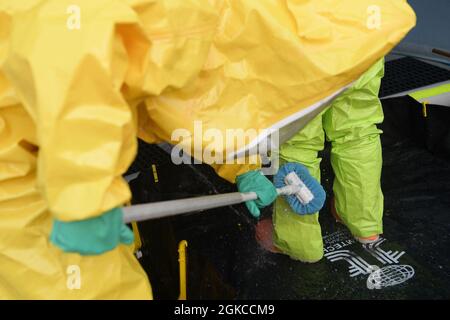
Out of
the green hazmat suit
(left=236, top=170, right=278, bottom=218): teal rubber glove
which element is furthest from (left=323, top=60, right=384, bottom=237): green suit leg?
(left=236, top=170, right=278, bottom=218): teal rubber glove

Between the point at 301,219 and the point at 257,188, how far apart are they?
32 cm

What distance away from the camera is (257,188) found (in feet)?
4.38

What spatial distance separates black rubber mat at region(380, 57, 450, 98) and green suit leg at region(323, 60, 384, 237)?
2.73 ft

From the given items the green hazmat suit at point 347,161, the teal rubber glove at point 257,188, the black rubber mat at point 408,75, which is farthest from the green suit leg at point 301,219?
the black rubber mat at point 408,75

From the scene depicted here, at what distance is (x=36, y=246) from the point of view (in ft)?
3.46

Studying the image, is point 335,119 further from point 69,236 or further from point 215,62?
point 69,236

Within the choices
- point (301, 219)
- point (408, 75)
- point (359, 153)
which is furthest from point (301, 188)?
point (408, 75)

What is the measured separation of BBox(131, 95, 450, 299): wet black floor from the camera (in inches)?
60.2

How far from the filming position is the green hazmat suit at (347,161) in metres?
1.55

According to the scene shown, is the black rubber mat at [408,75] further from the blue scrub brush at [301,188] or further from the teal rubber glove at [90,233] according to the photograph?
the teal rubber glove at [90,233]

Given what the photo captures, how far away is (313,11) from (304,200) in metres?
0.57

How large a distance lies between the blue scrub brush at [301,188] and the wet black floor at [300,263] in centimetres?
24

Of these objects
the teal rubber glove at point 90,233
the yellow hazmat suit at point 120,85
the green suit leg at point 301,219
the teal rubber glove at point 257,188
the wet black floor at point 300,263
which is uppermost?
the yellow hazmat suit at point 120,85

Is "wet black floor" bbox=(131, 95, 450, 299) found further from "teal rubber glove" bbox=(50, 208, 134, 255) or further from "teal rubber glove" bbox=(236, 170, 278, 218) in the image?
"teal rubber glove" bbox=(50, 208, 134, 255)
